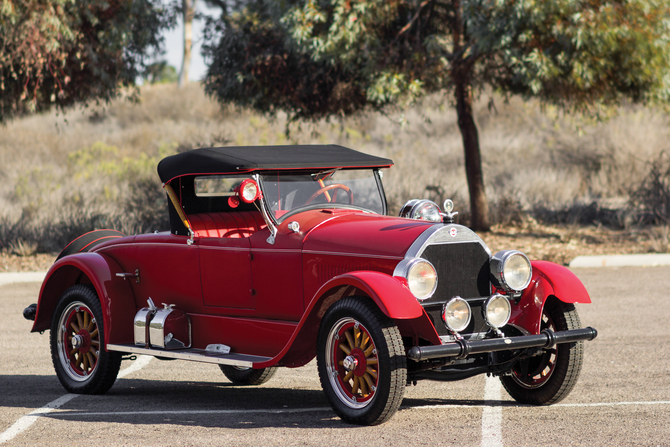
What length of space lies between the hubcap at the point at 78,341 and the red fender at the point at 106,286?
0.77ft

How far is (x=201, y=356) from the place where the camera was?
6082 millimetres

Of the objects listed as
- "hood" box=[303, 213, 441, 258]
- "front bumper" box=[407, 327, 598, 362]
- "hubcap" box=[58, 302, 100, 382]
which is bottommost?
"hubcap" box=[58, 302, 100, 382]

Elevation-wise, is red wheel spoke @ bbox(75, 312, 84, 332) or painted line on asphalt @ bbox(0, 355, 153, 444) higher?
red wheel spoke @ bbox(75, 312, 84, 332)

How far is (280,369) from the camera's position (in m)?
8.00

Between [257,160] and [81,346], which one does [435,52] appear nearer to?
[257,160]

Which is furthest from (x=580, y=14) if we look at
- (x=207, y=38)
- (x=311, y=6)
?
(x=207, y=38)

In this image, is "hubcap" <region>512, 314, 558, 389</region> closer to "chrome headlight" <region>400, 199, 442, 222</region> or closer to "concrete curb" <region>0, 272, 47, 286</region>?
"chrome headlight" <region>400, 199, 442, 222</region>

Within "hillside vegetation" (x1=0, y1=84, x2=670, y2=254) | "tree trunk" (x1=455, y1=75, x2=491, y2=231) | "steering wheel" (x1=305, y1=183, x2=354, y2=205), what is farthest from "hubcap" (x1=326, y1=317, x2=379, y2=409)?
"tree trunk" (x1=455, y1=75, x2=491, y2=231)

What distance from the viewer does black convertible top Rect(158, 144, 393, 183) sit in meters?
6.09

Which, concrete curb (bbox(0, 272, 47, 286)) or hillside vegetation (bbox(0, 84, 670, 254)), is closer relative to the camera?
concrete curb (bbox(0, 272, 47, 286))

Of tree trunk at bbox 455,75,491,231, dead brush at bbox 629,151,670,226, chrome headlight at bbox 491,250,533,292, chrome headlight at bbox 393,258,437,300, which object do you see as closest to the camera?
chrome headlight at bbox 393,258,437,300

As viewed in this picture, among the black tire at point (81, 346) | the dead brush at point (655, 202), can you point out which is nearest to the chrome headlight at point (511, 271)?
the black tire at point (81, 346)

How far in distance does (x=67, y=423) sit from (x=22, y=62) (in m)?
10.3

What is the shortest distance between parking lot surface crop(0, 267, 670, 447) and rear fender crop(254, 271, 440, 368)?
45 cm
